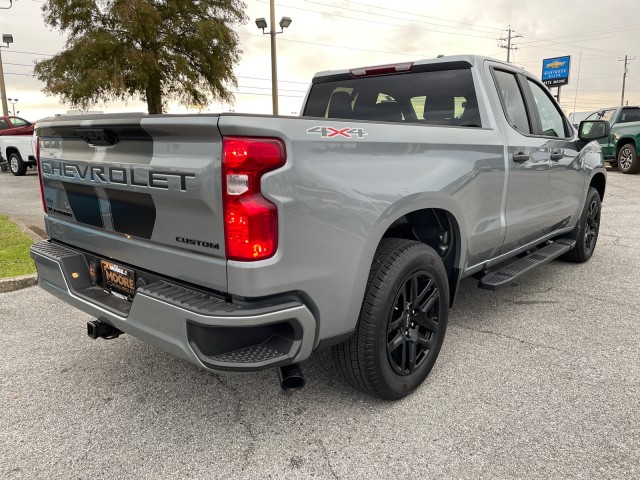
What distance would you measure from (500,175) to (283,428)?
2129 millimetres

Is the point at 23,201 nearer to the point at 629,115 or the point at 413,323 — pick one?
the point at 413,323

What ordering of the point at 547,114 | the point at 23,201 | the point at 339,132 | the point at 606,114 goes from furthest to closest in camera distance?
1. the point at 606,114
2. the point at 23,201
3. the point at 547,114
4. the point at 339,132

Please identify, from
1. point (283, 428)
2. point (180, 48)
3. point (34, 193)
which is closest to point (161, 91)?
point (180, 48)

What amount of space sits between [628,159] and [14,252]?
51.1ft

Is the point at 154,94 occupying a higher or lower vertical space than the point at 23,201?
higher

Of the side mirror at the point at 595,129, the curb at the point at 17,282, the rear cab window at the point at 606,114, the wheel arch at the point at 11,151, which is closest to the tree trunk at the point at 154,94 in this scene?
the wheel arch at the point at 11,151

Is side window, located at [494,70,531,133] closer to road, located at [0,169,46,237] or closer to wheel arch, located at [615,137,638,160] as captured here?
road, located at [0,169,46,237]

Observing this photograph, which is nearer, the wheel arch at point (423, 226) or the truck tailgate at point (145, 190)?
the truck tailgate at point (145, 190)

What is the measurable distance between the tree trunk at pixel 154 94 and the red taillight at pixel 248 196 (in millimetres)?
20843

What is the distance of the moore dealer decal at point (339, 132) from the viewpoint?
2.10 meters

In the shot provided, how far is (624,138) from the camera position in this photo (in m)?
14.4

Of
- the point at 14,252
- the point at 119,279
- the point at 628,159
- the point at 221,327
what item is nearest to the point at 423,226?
the point at 221,327

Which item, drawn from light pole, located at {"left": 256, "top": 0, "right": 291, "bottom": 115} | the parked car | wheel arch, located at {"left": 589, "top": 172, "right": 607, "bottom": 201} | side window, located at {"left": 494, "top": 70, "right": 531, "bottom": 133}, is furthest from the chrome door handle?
light pole, located at {"left": 256, "top": 0, "right": 291, "bottom": 115}

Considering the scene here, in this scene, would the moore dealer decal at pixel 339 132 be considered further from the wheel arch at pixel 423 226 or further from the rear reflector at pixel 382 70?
the rear reflector at pixel 382 70
